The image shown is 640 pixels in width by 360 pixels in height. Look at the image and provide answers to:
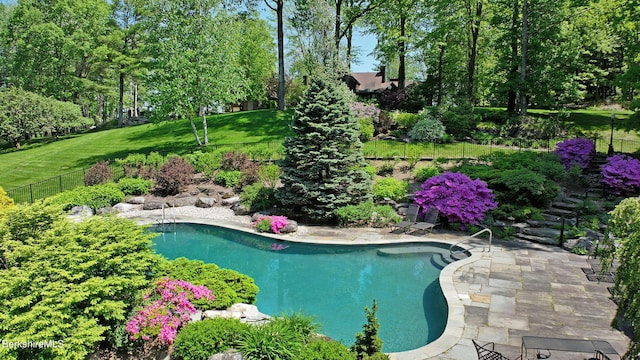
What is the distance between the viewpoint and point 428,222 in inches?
549

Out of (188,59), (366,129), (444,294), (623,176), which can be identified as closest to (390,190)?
(366,129)

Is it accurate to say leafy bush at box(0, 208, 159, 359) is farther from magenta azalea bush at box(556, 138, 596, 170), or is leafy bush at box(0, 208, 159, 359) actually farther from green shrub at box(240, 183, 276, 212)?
magenta azalea bush at box(556, 138, 596, 170)

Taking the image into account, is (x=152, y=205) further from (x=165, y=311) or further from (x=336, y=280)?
(x=165, y=311)

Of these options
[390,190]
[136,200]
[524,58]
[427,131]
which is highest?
[524,58]

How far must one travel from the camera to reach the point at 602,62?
114 feet

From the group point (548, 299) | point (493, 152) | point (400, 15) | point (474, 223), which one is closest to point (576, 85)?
point (493, 152)

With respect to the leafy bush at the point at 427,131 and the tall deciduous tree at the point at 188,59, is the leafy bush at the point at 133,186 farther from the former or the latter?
the leafy bush at the point at 427,131

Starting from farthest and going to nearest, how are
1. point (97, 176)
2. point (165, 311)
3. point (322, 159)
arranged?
point (97, 176) → point (322, 159) → point (165, 311)

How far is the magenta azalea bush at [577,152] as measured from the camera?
1683 cm

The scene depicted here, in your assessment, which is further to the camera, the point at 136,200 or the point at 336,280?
the point at 136,200

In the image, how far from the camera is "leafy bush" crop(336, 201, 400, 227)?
14.4 metres

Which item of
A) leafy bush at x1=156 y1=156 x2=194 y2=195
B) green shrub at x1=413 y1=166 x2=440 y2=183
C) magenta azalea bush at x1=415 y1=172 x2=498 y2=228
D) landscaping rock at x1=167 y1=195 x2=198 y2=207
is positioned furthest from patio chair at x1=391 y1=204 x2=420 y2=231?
leafy bush at x1=156 y1=156 x2=194 y2=195

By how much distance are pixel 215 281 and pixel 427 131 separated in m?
16.5

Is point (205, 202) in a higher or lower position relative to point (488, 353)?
higher
